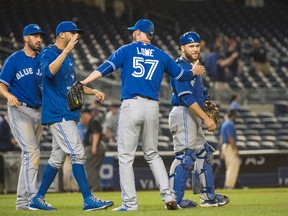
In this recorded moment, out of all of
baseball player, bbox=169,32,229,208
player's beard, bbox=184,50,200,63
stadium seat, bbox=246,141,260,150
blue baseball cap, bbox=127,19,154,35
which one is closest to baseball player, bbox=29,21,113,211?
blue baseball cap, bbox=127,19,154,35

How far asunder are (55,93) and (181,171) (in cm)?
174

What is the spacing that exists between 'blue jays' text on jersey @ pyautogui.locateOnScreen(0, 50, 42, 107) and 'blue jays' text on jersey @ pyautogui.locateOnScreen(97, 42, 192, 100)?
1.30m

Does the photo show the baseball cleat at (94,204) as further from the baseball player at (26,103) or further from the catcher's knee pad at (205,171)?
the catcher's knee pad at (205,171)

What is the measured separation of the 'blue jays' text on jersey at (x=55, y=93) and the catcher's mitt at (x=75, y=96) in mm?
250

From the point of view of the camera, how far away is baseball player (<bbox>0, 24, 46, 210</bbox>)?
10.3 meters

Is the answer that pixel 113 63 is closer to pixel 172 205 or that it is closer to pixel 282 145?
pixel 172 205

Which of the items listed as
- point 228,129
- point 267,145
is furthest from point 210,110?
point 267,145

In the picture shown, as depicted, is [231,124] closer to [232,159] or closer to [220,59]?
[232,159]

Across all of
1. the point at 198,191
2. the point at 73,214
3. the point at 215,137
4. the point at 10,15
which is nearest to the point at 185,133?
the point at 198,191

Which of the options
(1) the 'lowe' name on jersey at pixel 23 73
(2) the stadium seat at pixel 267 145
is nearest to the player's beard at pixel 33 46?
(1) the 'lowe' name on jersey at pixel 23 73

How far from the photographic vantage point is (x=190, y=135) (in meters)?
10.3

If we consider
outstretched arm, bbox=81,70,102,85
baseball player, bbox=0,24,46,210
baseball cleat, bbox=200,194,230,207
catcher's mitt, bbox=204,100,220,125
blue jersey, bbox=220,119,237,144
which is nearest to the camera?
outstretched arm, bbox=81,70,102,85

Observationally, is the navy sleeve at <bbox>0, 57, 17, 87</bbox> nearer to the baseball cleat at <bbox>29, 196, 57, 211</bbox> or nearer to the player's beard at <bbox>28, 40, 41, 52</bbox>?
the player's beard at <bbox>28, 40, 41, 52</bbox>

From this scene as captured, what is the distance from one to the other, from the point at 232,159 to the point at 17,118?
842 centimetres
